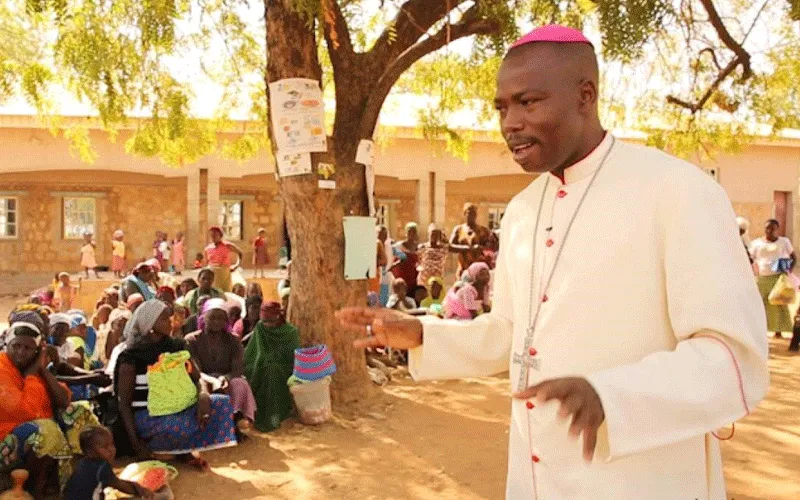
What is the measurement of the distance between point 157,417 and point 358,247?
7.13ft

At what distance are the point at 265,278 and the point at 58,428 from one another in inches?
419

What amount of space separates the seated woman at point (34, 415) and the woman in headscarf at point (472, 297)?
14.9 ft

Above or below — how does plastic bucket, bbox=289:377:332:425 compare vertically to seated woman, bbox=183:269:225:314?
below

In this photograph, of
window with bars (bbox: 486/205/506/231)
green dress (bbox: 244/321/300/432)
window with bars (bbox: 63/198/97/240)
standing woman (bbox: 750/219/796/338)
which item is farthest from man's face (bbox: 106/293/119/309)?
window with bars (bbox: 486/205/506/231)

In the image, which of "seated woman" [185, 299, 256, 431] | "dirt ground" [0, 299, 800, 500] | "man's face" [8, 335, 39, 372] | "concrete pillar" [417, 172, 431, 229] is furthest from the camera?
"concrete pillar" [417, 172, 431, 229]

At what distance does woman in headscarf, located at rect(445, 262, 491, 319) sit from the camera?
857 centimetres

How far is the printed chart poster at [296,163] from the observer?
20.7ft

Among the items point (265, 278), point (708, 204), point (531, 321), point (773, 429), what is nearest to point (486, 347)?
point (531, 321)

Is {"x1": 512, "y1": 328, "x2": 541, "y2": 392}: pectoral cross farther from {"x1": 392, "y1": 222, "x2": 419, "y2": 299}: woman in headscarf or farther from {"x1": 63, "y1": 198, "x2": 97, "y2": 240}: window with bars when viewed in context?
{"x1": 63, "y1": 198, "x2": 97, "y2": 240}: window with bars

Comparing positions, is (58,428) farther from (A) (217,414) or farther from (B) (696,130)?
(B) (696,130)

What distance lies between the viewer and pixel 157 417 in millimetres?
5129

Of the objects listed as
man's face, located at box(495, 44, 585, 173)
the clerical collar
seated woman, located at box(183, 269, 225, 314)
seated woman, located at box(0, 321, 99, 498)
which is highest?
man's face, located at box(495, 44, 585, 173)

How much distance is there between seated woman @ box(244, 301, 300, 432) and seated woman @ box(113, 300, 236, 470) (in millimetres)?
688

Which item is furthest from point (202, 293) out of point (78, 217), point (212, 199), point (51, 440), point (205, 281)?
point (78, 217)
